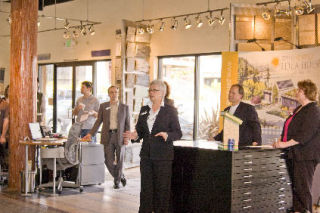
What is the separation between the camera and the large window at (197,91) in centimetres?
1095

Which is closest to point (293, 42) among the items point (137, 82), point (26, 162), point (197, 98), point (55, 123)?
point (197, 98)

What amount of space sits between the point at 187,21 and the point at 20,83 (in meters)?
4.11

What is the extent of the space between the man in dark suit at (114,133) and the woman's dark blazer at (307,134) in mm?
3214

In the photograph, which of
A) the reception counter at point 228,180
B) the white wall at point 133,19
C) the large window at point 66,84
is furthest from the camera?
the large window at point 66,84

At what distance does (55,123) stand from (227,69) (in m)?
7.91

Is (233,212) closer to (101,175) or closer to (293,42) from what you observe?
(101,175)

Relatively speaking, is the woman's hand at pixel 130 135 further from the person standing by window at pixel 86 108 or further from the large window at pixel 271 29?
the person standing by window at pixel 86 108

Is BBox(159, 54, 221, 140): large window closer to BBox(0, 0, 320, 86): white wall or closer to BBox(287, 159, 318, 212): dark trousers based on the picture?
BBox(0, 0, 320, 86): white wall

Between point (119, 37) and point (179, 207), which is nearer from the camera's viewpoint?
point (179, 207)

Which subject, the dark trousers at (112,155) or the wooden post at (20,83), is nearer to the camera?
the wooden post at (20,83)

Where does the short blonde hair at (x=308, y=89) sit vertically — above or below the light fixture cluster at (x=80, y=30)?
below

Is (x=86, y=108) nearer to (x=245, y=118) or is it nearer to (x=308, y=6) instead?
(x=245, y=118)

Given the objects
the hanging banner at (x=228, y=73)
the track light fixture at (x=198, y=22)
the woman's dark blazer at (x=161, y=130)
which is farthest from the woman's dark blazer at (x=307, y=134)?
the track light fixture at (x=198, y=22)

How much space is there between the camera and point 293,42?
8.71m
